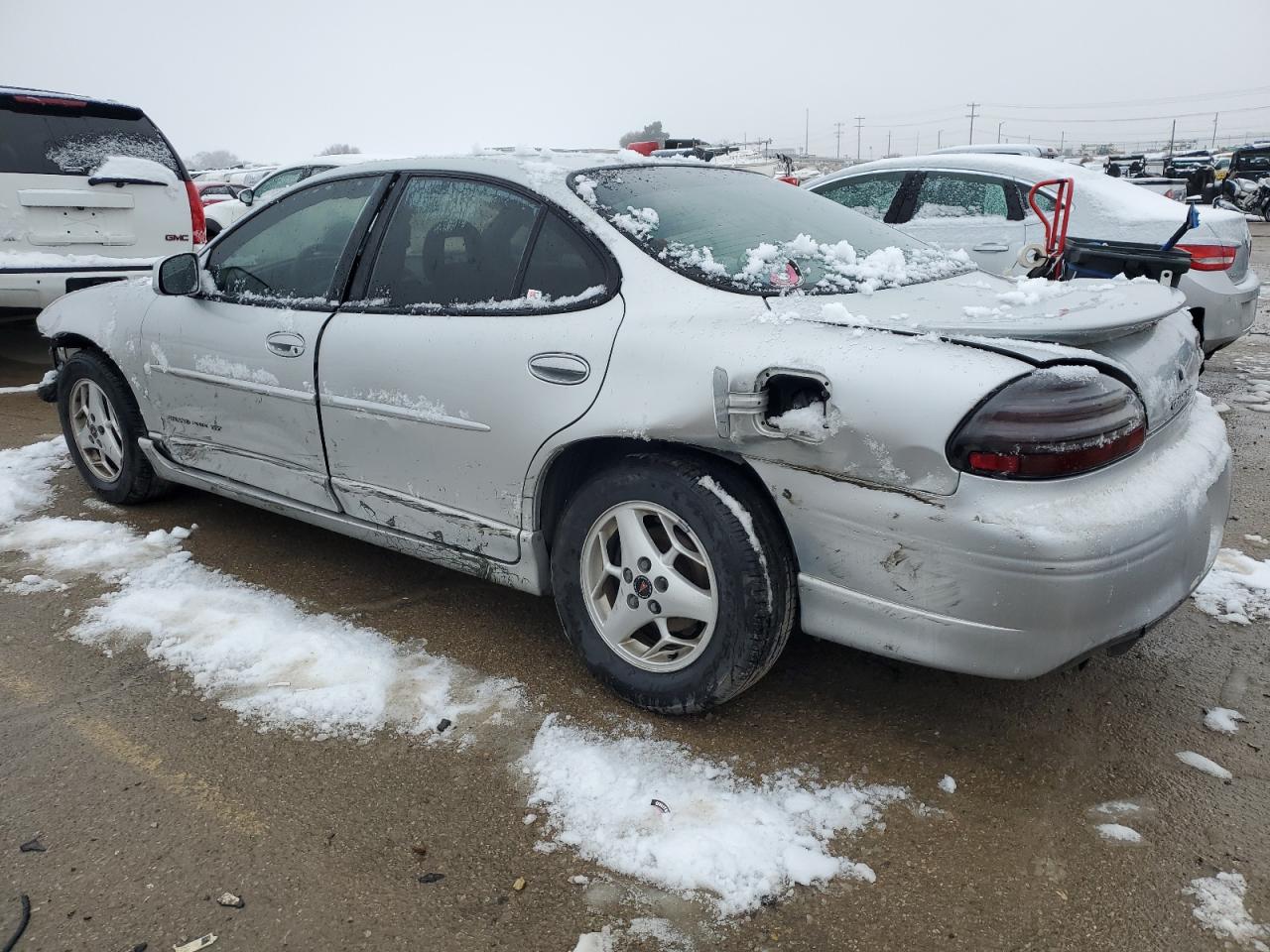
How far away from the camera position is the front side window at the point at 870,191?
634cm

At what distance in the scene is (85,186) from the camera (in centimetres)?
638

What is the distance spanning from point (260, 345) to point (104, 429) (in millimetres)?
1436

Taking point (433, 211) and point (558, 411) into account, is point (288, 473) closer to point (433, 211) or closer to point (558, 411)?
point (433, 211)

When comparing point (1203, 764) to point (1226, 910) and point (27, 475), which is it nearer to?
point (1226, 910)

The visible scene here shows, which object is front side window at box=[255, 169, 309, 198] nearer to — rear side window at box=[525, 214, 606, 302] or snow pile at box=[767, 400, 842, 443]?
rear side window at box=[525, 214, 606, 302]

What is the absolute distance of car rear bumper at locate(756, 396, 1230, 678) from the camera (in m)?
1.98

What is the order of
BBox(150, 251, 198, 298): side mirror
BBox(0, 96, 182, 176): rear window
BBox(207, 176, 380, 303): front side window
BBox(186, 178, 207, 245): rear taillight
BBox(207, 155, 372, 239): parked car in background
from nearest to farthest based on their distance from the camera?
1. BBox(207, 176, 380, 303): front side window
2. BBox(150, 251, 198, 298): side mirror
3. BBox(0, 96, 182, 176): rear window
4. BBox(186, 178, 207, 245): rear taillight
5. BBox(207, 155, 372, 239): parked car in background

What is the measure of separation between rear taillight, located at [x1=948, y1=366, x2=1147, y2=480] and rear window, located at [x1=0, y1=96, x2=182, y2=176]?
6.43 meters

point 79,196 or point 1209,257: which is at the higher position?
point 79,196

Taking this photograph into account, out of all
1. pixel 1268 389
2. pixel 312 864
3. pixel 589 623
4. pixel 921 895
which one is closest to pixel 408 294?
pixel 589 623

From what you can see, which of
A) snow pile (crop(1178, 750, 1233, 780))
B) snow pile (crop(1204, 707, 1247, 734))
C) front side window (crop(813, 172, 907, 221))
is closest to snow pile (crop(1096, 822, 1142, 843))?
snow pile (crop(1178, 750, 1233, 780))

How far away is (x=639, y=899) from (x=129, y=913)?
1057 mm

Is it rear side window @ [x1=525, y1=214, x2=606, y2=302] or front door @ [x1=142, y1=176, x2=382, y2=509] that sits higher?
rear side window @ [x1=525, y1=214, x2=606, y2=302]

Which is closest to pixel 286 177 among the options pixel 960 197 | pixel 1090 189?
pixel 960 197
